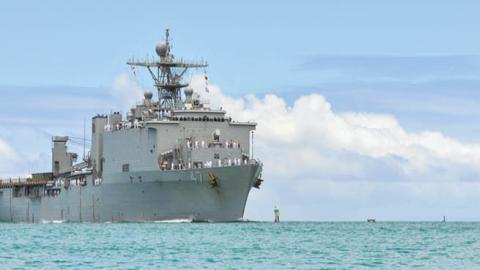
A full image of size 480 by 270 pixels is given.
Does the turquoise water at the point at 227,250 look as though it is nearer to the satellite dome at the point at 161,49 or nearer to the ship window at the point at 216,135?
the ship window at the point at 216,135

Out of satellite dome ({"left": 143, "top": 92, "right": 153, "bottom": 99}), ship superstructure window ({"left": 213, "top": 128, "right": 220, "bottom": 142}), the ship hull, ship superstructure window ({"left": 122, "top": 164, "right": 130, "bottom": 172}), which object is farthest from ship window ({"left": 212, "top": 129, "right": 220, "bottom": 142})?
satellite dome ({"left": 143, "top": 92, "right": 153, "bottom": 99})

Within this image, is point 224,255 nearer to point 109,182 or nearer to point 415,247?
point 415,247

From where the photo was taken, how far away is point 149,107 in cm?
10275

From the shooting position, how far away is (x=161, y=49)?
10669 centimetres

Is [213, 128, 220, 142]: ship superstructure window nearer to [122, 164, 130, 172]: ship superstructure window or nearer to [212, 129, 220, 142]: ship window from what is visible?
[212, 129, 220, 142]: ship window

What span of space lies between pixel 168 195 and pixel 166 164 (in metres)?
2.99

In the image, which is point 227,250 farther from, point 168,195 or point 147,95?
point 147,95

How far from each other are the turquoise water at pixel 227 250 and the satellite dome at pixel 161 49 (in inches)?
1066

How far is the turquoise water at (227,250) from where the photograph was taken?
52.2 meters

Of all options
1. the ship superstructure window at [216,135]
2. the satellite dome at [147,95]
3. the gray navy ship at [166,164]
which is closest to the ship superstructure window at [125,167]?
the gray navy ship at [166,164]

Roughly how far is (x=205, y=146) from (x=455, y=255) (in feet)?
127

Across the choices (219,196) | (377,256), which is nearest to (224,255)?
(377,256)

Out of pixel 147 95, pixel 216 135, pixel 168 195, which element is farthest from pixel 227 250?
pixel 147 95

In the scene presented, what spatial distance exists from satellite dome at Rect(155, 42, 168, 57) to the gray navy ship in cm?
10
